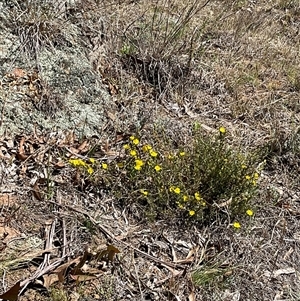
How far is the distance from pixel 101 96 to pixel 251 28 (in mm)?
2027

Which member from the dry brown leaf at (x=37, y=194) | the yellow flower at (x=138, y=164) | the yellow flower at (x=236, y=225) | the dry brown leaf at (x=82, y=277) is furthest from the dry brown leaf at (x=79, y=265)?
the yellow flower at (x=236, y=225)

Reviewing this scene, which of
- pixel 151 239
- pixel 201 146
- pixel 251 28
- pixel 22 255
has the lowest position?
pixel 22 255

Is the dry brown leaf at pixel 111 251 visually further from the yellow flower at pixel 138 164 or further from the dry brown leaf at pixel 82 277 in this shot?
the yellow flower at pixel 138 164

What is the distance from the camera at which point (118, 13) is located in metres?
4.36

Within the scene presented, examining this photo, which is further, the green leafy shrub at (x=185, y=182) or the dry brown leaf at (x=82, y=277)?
the green leafy shrub at (x=185, y=182)

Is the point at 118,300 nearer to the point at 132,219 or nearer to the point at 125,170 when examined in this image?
the point at 132,219

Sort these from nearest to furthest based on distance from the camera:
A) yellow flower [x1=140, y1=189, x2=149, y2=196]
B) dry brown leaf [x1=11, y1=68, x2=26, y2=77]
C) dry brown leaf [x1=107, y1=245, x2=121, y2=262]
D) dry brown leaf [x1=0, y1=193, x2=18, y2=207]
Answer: dry brown leaf [x1=107, y1=245, x2=121, y2=262]
dry brown leaf [x1=0, y1=193, x2=18, y2=207]
yellow flower [x1=140, y1=189, x2=149, y2=196]
dry brown leaf [x1=11, y1=68, x2=26, y2=77]

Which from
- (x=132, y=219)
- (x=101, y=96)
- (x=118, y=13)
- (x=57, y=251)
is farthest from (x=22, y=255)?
(x=118, y=13)

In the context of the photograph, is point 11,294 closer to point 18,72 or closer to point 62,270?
point 62,270

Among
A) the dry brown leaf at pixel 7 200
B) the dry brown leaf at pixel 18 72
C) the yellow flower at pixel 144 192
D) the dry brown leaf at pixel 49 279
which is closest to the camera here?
the dry brown leaf at pixel 49 279

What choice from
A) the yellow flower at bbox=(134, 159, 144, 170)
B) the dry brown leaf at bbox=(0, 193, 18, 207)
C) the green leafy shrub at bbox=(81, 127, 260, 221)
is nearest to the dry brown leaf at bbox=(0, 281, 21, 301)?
the dry brown leaf at bbox=(0, 193, 18, 207)

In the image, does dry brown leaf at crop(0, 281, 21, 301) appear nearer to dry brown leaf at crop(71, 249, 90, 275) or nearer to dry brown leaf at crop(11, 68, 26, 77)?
dry brown leaf at crop(71, 249, 90, 275)

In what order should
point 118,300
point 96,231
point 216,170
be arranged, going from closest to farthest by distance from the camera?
point 118,300 < point 96,231 < point 216,170

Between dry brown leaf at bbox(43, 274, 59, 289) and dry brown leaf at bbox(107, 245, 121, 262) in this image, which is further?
dry brown leaf at bbox(107, 245, 121, 262)
